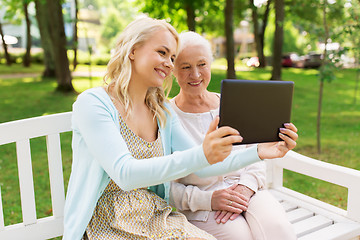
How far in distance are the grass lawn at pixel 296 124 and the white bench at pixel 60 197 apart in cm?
91

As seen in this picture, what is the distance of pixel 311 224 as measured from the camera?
Answer: 2857 millimetres

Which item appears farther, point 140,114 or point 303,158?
point 303,158

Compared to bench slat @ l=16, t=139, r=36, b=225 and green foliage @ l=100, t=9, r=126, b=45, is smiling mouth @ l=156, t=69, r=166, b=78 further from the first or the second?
green foliage @ l=100, t=9, r=126, b=45

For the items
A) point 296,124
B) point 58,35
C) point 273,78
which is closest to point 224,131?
point 296,124

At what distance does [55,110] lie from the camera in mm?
10477

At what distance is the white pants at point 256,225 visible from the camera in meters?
2.30

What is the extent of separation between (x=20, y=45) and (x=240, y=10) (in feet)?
142

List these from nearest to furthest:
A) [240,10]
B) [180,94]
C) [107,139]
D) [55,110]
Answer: [107,139] → [180,94] → [55,110] → [240,10]

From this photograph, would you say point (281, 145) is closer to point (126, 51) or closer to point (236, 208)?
point (236, 208)

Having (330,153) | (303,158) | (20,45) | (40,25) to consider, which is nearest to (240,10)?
(40,25)

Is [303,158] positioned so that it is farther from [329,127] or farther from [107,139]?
[329,127]

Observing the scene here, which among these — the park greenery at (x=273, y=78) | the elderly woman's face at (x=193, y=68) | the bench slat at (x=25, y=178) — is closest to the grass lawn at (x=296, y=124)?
the park greenery at (x=273, y=78)

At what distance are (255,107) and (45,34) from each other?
1507 centimetres

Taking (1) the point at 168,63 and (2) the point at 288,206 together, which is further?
(2) the point at 288,206
